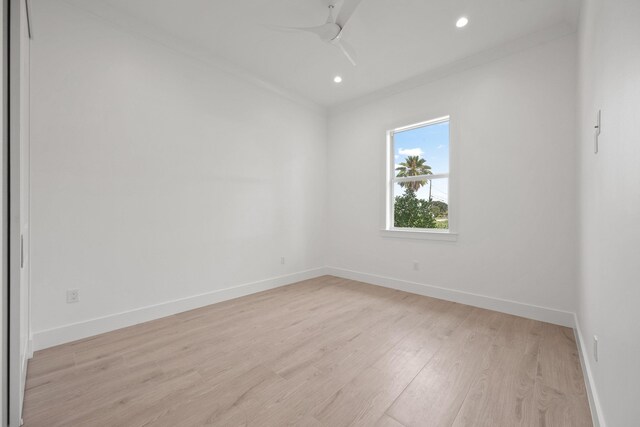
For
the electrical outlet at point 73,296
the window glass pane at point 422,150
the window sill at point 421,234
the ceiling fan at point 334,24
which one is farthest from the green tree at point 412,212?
the electrical outlet at point 73,296

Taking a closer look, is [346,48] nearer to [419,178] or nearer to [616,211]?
[419,178]

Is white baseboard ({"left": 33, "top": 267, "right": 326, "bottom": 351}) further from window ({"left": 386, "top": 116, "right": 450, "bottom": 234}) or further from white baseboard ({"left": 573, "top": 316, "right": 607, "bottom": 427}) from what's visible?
white baseboard ({"left": 573, "top": 316, "right": 607, "bottom": 427})

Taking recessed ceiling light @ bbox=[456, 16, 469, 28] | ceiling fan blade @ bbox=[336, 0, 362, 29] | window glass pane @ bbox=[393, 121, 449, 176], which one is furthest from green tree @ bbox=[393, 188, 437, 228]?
ceiling fan blade @ bbox=[336, 0, 362, 29]

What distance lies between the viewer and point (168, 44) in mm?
2914

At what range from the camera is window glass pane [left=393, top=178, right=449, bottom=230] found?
3643 mm

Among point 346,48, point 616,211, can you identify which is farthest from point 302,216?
point 616,211

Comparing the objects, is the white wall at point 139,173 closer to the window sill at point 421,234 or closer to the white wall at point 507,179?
the window sill at point 421,234

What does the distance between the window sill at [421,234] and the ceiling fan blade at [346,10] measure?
8.41 ft

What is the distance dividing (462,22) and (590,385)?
3.02 meters

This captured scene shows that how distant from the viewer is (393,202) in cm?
417

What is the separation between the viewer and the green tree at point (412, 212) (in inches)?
150

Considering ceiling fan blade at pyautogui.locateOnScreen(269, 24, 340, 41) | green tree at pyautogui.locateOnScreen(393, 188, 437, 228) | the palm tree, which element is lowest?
green tree at pyautogui.locateOnScreen(393, 188, 437, 228)

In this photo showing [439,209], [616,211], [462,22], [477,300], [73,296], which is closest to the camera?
[616,211]

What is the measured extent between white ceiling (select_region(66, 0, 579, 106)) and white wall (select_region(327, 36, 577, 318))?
1.14 ft
